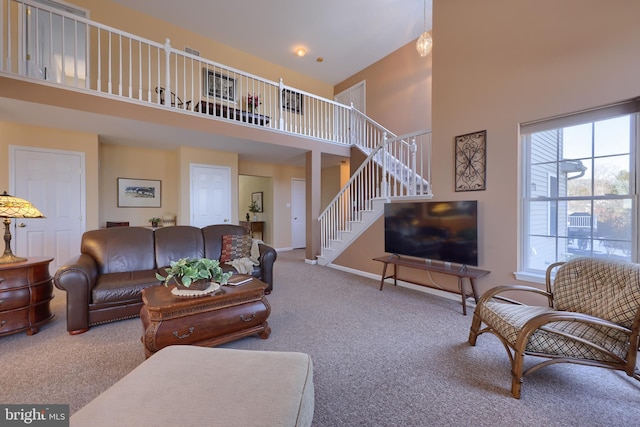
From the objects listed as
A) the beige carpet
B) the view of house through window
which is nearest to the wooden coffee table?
the beige carpet

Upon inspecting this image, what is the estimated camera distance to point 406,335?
243cm

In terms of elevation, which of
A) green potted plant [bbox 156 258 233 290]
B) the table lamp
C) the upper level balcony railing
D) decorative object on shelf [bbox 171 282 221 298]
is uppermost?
the upper level balcony railing

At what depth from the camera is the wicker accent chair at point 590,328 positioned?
156 centimetres

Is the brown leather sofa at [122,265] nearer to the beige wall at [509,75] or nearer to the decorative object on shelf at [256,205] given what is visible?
the beige wall at [509,75]

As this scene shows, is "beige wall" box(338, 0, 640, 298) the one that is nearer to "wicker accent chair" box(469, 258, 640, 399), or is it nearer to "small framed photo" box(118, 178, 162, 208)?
"wicker accent chair" box(469, 258, 640, 399)

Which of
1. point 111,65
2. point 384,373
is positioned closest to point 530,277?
point 384,373

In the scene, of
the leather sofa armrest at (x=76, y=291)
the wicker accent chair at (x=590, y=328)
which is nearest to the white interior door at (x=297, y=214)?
the leather sofa armrest at (x=76, y=291)

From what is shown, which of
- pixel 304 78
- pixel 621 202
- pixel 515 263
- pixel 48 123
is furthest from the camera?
pixel 304 78

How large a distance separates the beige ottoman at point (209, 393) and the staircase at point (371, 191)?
3240mm

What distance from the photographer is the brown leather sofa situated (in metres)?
2.42

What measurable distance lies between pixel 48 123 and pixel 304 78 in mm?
5566

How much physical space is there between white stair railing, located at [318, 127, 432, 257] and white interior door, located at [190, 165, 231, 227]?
218cm

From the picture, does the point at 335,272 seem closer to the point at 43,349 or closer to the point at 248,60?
the point at 43,349

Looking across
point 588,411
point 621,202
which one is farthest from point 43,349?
point 621,202
